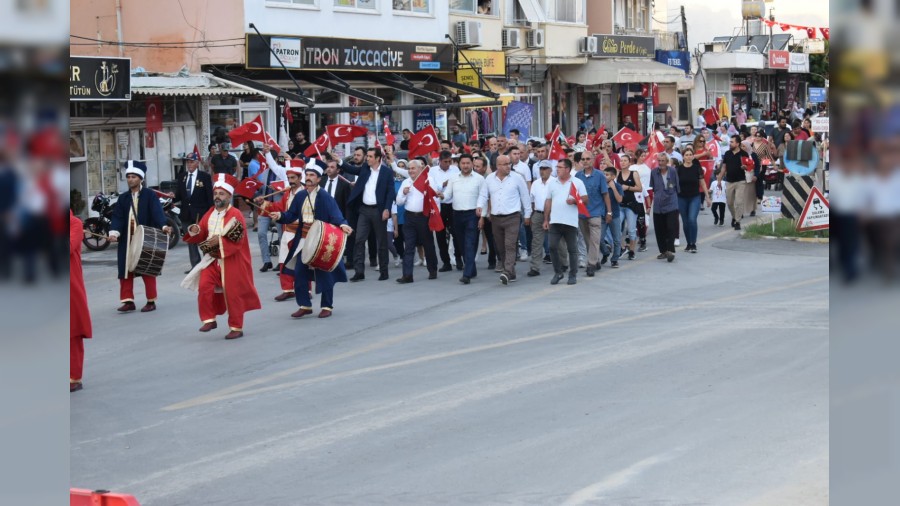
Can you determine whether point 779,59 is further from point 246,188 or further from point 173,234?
point 246,188

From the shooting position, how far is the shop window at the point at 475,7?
37.2 m

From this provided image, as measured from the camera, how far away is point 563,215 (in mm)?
16953

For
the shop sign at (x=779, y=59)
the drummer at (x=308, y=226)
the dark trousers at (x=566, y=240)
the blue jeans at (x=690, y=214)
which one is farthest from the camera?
the shop sign at (x=779, y=59)

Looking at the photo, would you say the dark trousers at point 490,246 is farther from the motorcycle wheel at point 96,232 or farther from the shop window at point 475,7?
the shop window at point 475,7

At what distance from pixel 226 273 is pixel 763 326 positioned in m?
5.75

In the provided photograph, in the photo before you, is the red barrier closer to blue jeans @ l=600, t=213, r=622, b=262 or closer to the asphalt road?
the asphalt road

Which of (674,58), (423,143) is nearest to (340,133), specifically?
(423,143)

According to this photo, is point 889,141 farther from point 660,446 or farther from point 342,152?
point 342,152

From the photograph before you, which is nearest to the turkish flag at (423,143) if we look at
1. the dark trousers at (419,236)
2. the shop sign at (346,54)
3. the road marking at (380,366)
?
the dark trousers at (419,236)

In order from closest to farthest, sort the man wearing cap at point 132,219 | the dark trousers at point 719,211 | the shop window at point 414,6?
the man wearing cap at point 132,219
the dark trousers at point 719,211
the shop window at point 414,6

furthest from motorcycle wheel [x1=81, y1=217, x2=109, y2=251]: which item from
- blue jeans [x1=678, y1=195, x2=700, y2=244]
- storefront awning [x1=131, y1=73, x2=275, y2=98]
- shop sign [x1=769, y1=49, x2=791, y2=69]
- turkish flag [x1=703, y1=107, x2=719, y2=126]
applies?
shop sign [x1=769, y1=49, x2=791, y2=69]

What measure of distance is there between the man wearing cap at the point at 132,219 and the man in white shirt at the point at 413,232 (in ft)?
11.9

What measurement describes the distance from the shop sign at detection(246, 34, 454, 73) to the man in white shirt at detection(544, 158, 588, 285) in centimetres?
1388

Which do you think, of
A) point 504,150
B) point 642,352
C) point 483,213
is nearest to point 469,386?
point 642,352
